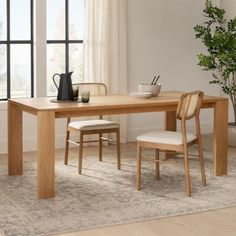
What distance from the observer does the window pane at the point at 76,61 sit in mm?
7398

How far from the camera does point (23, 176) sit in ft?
18.8

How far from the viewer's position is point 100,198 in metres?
5.01

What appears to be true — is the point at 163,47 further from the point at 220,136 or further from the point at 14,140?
the point at 14,140

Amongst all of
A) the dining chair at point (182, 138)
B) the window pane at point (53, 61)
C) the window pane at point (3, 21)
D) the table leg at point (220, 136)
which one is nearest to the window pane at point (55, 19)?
the window pane at point (53, 61)

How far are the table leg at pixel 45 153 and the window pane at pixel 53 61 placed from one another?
233 cm

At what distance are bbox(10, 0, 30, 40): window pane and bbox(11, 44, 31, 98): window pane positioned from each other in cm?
12

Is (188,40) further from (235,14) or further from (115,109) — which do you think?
(115,109)

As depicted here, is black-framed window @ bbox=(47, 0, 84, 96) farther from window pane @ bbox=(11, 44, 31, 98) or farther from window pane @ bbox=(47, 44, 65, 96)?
window pane @ bbox=(11, 44, 31, 98)

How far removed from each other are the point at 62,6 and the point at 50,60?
0.62 metres

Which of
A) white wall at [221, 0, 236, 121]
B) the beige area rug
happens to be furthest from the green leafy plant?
the beige area rug

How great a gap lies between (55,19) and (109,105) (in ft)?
7.56

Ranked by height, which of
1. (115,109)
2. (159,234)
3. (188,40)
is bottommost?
(159,234)

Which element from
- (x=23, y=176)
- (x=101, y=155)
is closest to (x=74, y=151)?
(x=101, y=155)

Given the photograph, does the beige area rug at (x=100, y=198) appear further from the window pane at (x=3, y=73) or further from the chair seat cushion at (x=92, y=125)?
the window pane at (x=3, y=73)
